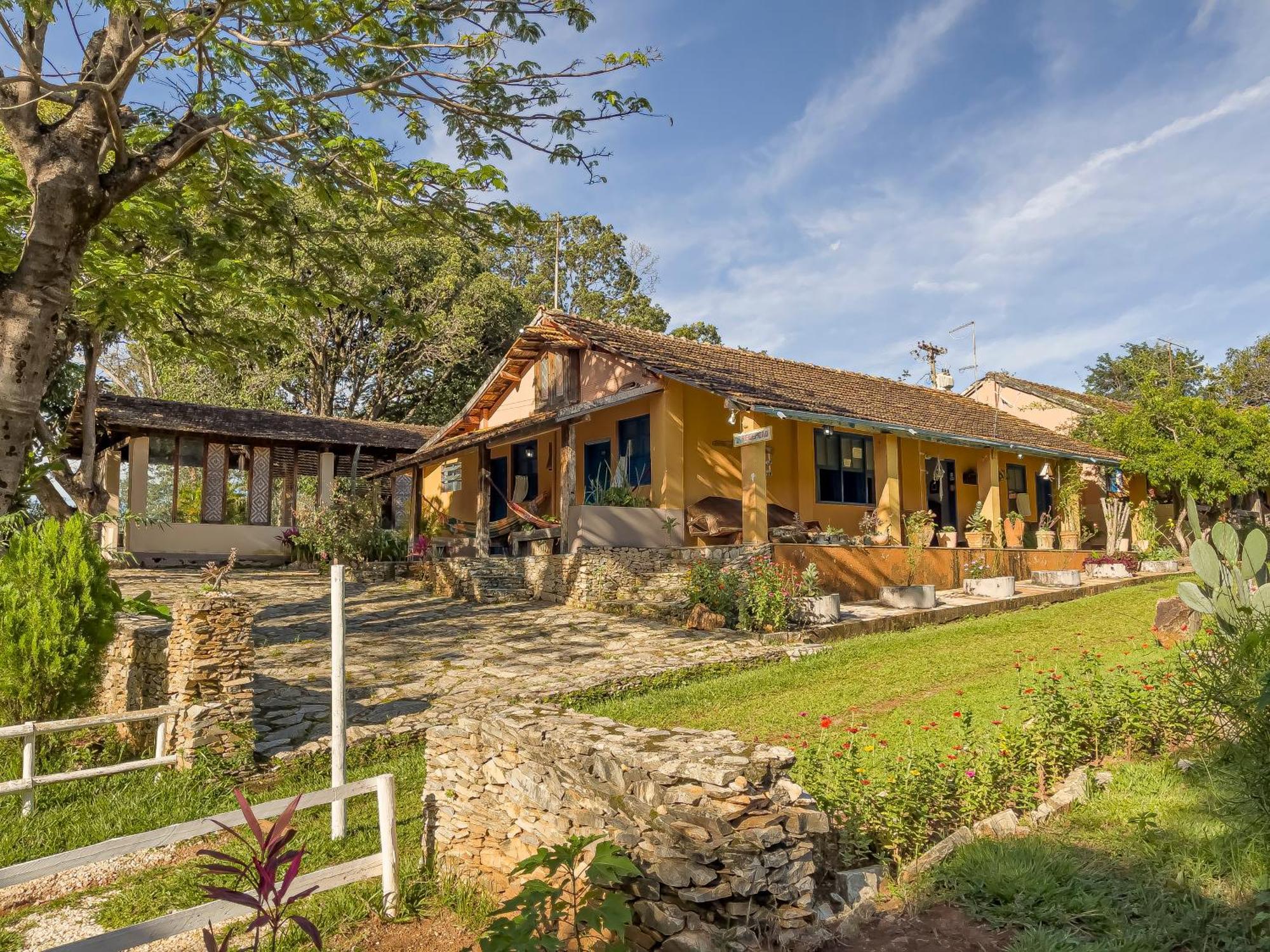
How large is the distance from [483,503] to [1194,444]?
18.8 metres

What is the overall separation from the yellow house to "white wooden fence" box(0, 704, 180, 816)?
8531mm

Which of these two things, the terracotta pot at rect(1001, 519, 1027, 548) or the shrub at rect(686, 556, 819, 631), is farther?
the terracotta pot at rect(1001, 519, 1027, 548)

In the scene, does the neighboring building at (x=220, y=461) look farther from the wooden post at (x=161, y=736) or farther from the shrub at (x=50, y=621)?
the wooden post at (x=161, y=736)

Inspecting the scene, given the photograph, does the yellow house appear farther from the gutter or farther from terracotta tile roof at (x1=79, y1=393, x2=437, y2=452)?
terracotta tile roof at (x1=79, y1=393, x2=437, y2=452)

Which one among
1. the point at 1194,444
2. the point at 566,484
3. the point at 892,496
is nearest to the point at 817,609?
the point at 892,496

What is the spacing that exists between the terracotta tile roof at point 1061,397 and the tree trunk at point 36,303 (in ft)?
78.8

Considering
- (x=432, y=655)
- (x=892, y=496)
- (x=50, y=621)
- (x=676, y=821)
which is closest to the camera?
(x=676, y=821)

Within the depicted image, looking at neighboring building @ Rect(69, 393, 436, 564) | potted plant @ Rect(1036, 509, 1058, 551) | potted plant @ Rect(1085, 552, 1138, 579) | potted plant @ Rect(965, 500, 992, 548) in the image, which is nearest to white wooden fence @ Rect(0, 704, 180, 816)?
neighboring building @ Rect(69, 393, 436, 564)

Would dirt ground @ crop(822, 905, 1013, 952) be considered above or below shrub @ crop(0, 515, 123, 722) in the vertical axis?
below

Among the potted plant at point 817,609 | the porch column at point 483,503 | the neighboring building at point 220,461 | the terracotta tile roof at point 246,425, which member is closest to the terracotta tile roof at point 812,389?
the porch column at point 483,503

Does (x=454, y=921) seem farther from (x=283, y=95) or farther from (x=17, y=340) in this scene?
(x=283, y=95)

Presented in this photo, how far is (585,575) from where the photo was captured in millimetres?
13898

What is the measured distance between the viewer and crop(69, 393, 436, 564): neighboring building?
20484 mm

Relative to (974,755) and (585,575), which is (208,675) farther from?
(585,575)
